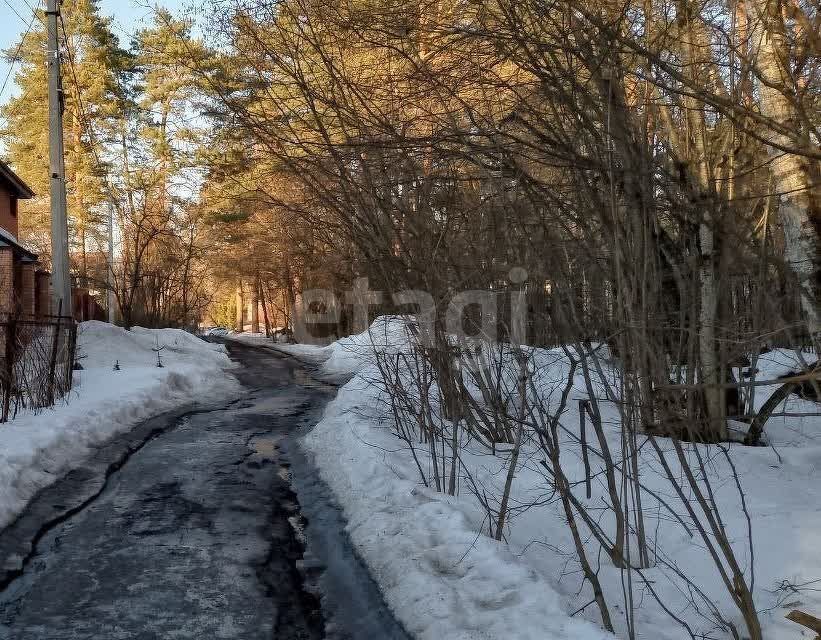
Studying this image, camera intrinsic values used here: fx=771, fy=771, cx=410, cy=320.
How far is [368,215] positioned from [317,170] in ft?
2.03

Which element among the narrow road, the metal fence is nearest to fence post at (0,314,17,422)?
the metal fence

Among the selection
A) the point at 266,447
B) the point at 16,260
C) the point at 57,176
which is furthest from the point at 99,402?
the point at 16,260

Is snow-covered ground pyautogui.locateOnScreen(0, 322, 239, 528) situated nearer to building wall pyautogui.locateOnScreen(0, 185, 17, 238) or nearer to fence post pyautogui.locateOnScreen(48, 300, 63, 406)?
fence post pyautogui.locateOnScreen(48, 300, 63, 406)

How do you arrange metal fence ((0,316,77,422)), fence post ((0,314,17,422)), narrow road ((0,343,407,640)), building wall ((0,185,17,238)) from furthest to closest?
building wall ((0,185,17,238)) < metal fence ((0,316,77,422)) < fence post ((0,314,17,422)) < narrow road ((0,343,407,640))

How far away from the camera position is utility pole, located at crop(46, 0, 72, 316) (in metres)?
16.3

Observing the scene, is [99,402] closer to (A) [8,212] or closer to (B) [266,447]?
(B) [266,447]

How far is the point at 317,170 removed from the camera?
19.7 feet

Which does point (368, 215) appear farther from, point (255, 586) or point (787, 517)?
point (787, 517)

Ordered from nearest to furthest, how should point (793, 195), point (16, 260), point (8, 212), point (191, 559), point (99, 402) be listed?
1. point (191, 559)
2. point (793, 195)
3. point (99, 402)
4. point (16, 260)
5. point (8, 212)

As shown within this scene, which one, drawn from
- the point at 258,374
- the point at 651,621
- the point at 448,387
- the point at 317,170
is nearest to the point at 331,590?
the point at 651,621

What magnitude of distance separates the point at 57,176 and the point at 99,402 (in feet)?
25.7

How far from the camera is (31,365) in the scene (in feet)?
33.9

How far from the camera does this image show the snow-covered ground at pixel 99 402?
7.14 meters

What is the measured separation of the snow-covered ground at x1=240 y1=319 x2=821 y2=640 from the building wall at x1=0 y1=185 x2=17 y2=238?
23.7 metres
